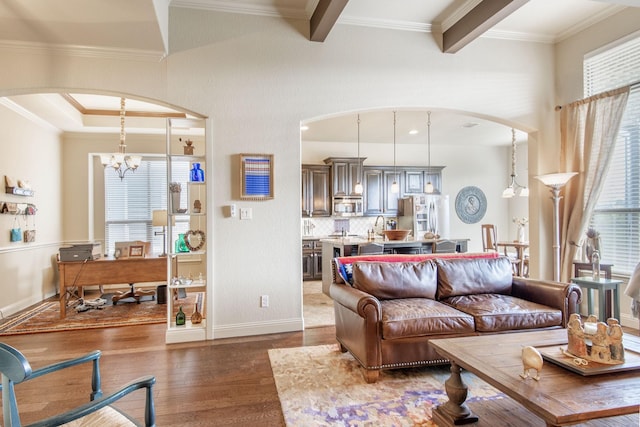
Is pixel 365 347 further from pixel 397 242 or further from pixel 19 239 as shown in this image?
pixel 19 239

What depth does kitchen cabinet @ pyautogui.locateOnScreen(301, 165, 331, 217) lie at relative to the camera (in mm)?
7613

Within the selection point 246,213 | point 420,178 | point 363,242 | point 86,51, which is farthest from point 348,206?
point 86,51

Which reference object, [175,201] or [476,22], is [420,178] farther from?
[175,201]

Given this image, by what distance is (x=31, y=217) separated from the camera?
534cm

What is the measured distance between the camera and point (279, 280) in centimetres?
390

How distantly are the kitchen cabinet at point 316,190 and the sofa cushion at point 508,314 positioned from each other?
4875 millimetres

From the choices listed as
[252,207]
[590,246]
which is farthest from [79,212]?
[590,246]

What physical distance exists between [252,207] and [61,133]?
4754 mm

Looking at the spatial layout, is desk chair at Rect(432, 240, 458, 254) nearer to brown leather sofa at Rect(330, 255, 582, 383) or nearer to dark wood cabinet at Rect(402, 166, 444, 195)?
brown leather sofa at Rect(330, 255, 582, 383)

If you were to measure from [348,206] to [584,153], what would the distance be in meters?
4.55

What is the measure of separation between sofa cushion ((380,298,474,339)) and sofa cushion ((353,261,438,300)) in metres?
0.25

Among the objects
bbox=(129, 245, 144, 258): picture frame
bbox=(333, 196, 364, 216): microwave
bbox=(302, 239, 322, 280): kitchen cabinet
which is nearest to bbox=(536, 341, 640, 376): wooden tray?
bbox=(129, 245, 144, 258): picture frame

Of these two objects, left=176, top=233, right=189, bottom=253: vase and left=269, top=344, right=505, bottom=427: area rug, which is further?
left=176, top=233, right=189, bottom=253: vase

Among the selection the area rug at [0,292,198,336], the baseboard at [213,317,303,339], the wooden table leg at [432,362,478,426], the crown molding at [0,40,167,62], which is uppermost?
the crown molding at [0,40,167,62]
